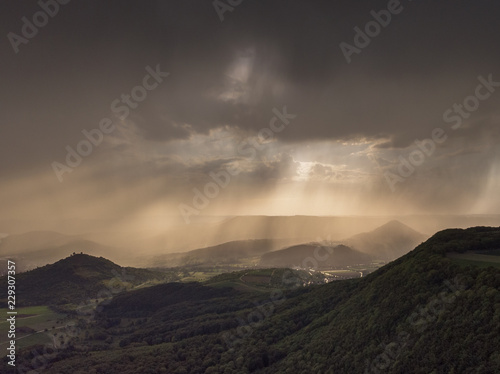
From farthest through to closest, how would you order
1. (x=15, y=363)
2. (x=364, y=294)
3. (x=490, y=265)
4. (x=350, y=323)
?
(x=15, y=363) < (x=364, y=294) < (x=350, y=323) < (x=490, y=265)

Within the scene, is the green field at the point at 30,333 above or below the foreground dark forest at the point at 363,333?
below

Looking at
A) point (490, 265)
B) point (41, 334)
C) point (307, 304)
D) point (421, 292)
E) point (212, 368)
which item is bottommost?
point (41, 334)

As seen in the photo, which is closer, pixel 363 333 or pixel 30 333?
pixel 363 333

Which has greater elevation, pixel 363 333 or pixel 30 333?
pixel 363 333

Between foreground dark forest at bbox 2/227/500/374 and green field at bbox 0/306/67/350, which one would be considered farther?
green field at bbox 0/306/67/350

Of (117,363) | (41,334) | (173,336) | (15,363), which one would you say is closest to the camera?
(117,363)

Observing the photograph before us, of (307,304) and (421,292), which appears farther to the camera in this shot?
(307,304)

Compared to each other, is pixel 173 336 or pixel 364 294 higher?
pixel 364 294

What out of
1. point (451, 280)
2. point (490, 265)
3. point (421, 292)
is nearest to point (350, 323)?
point (421, 292)

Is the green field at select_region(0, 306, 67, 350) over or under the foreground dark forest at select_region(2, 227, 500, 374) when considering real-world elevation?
under

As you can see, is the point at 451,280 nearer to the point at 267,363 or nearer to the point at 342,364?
the point at 342,364

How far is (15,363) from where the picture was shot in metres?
121

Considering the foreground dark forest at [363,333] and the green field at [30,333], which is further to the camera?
the green field at [30,333]

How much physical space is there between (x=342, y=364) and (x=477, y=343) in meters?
29.2
